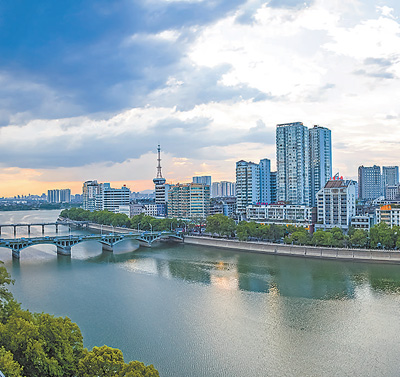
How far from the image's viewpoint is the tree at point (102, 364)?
579 cm

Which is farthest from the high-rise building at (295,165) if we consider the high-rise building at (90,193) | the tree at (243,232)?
the high-rise building at (90,193)

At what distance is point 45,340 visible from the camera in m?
6.75

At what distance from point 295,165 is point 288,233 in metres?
12.0

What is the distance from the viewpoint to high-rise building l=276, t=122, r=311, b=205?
37.5 meters

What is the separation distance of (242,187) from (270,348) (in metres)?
30.8

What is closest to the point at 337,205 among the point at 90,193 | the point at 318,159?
the point at 318,159

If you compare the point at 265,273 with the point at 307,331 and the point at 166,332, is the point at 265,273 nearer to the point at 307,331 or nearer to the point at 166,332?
the point at 307,331

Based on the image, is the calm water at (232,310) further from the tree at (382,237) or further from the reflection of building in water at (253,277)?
the tree at (382,237)


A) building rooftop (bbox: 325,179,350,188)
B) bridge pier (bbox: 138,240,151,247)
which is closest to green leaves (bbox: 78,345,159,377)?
bridge pier (bbox: 138,240,151,247)

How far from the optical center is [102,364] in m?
5.85

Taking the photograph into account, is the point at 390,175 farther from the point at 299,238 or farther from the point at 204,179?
the point at 299,238

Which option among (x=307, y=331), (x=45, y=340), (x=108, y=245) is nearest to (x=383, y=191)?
(x=108, y=245)

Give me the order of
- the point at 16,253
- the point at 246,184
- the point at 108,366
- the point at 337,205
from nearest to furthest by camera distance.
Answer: the point at 108,366
the point at 16,253
the point at 337,205
the point at 246,184

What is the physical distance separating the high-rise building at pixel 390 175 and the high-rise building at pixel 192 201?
43.2 meters
